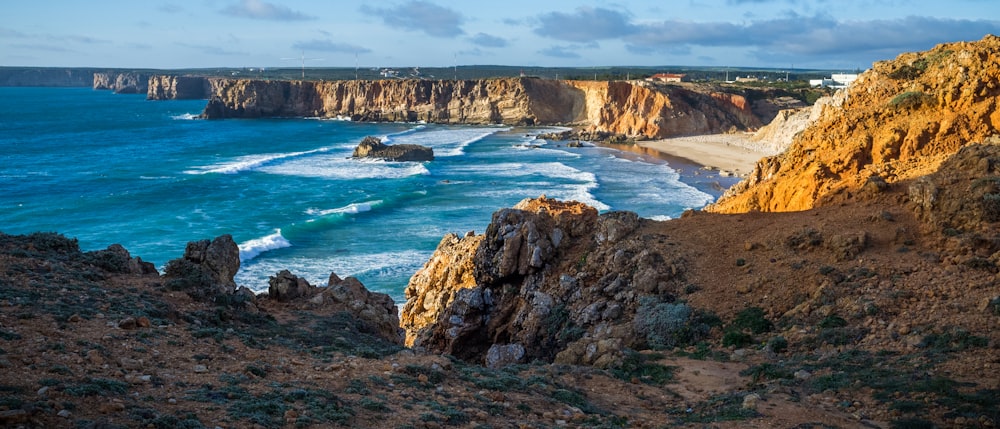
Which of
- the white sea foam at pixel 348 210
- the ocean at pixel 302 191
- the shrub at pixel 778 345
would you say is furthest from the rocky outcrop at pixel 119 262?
the white sea foam at pixel 348 210

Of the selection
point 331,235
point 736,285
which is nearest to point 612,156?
point 331,235

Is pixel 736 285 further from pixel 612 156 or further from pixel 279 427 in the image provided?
pixel 612 156

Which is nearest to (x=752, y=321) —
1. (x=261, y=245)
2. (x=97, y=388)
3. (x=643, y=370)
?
(x=643, y=370)

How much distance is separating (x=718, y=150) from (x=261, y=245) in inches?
1881

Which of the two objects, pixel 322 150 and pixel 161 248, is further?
pixel 322 150

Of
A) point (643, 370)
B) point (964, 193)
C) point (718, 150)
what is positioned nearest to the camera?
point (643, 370)

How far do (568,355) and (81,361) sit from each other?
7978mm

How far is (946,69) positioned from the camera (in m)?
18.6

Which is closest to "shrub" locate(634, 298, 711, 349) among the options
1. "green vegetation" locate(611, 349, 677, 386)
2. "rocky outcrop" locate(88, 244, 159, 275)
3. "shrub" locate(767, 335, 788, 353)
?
"green vegetation" locate(611, 349, 677, 386)

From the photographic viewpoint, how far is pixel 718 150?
6950 centimetres

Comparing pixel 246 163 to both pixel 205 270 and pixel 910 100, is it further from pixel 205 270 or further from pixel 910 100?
pixel 910 100

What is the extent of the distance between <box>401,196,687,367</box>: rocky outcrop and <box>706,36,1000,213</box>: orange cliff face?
14.6 ft

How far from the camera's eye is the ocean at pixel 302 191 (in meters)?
34.8

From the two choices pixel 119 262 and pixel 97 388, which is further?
pixel 119 262
